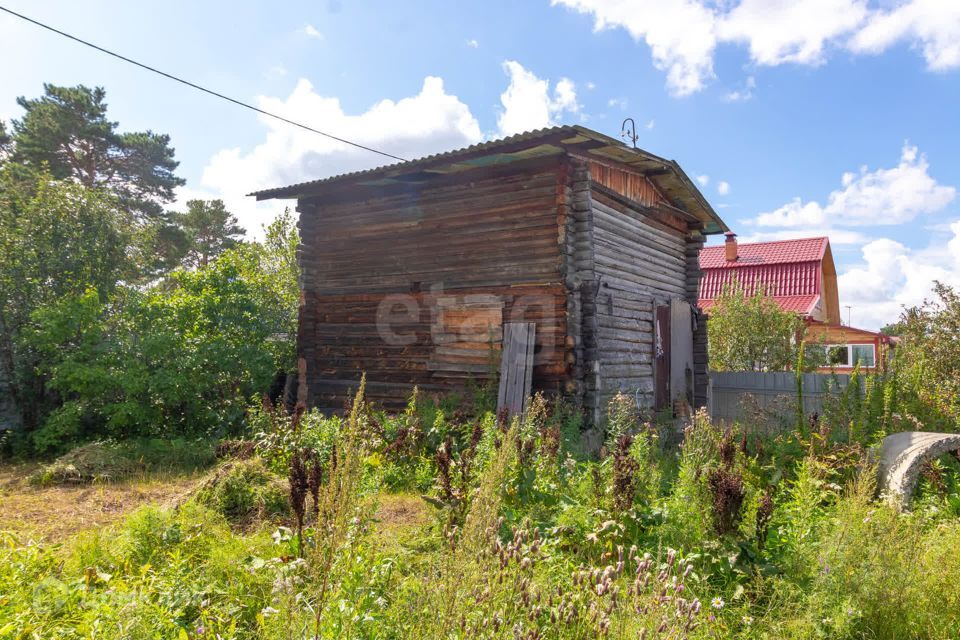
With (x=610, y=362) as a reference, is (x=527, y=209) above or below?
above

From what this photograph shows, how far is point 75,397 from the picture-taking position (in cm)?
1003

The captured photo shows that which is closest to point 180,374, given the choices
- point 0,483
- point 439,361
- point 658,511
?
point 0,483

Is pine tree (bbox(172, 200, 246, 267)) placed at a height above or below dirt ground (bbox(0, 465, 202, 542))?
above

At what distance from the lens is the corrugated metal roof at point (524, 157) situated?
8.20m

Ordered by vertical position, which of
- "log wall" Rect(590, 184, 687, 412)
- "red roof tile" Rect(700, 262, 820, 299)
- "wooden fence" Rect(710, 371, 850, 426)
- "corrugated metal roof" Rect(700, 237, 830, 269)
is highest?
"corrugated metal roof" Rect(700, 237, 830, 269)

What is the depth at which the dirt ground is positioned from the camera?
5227 millimetres

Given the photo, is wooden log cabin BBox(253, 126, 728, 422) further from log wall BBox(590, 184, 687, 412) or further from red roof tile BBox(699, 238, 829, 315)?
red roof tile BBox(699, 238, 829, 315)

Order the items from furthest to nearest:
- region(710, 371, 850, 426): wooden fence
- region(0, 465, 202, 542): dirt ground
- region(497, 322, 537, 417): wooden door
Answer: region(710, 371, 850, 426): wooden fence < region(497, 322, 537, 417): wooden door < region(0, 465, 202, 542): dirt ground

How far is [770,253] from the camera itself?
81.5 ft

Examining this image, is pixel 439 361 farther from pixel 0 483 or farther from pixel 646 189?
pixel 0 483

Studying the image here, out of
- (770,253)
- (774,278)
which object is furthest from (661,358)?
(770,253)

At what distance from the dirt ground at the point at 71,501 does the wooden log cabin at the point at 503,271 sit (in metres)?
4.26

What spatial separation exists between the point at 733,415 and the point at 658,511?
10.3 metres

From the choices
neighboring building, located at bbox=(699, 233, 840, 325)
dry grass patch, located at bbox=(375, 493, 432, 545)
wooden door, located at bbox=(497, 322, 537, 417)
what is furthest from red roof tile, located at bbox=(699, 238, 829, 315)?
dry grass patch, located at bbox=(375, 493, 432, 545)
